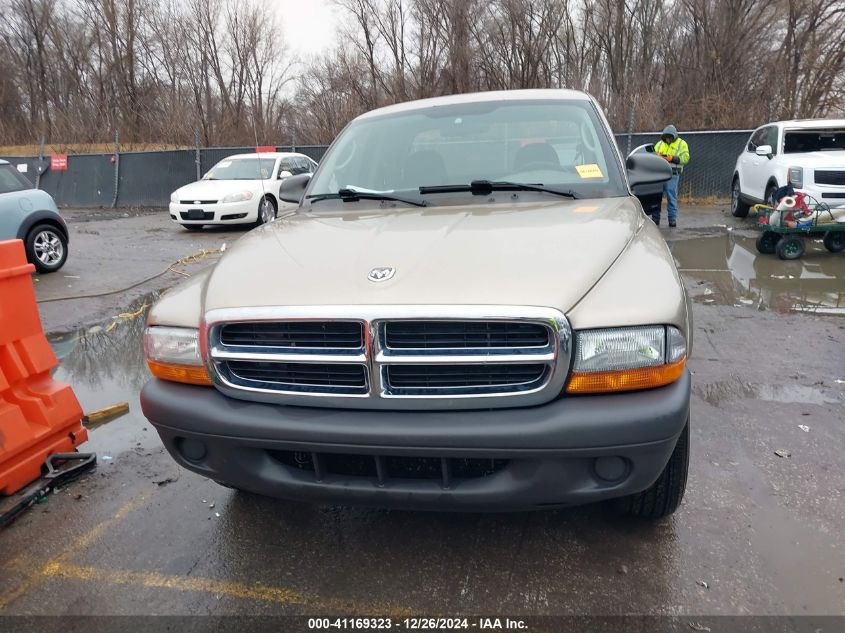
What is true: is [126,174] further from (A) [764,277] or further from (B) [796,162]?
(A) [764,277]

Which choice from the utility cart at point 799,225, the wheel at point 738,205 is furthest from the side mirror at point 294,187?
the wheel at point 738,205

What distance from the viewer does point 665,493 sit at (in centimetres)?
255

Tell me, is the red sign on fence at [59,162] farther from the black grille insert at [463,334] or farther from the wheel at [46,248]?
the black grille insert at [463,334]

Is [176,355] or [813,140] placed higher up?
[813,140]

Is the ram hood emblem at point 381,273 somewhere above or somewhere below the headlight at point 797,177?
below

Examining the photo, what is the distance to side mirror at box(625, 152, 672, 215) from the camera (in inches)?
139

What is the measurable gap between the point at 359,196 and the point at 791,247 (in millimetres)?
7432

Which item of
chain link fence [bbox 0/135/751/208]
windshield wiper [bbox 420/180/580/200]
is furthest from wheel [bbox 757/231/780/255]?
chain link fence [bbox 0/135/751/208]

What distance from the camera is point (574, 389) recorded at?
2.08 metres

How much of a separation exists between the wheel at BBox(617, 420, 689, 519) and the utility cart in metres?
6.93

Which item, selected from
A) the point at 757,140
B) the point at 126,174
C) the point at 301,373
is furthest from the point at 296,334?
the point at 126,174

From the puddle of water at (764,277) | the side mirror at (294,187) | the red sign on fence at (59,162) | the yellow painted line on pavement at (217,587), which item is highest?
the red sign on fence at (59,162)

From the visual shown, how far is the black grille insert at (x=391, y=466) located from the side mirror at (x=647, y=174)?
2.07 metres

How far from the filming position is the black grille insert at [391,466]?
2160mm
